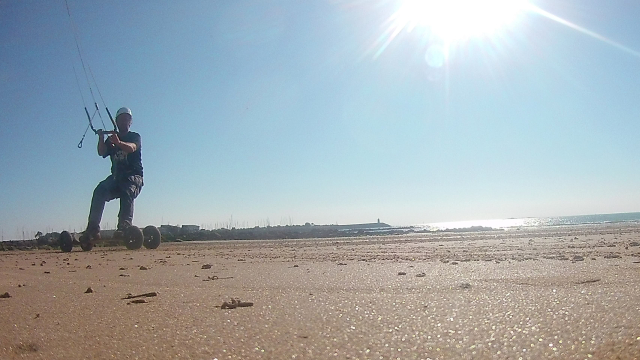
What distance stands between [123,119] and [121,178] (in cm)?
89

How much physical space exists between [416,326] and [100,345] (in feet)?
2.97

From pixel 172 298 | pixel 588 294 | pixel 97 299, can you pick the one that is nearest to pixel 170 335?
pixel 172 298

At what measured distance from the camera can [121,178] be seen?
659 centimetres

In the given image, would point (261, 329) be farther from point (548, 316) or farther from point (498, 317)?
point (548, 316)

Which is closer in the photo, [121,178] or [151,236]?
[121,178]

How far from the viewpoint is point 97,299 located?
205 cm

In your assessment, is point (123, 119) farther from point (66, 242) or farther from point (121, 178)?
point (66, 242)

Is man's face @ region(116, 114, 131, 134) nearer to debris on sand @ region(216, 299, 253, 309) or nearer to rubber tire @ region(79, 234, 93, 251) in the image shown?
rubber tire @ region(79, 234, 93, 251)

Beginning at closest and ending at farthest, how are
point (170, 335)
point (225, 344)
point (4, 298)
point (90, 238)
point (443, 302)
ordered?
point (225, 344)
point (170, 335)
point (443, 302)
point (4, 298)
point (90, 238)

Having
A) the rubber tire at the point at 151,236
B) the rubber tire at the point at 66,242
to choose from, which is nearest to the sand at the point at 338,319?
the rubber tire at the point at 151,236

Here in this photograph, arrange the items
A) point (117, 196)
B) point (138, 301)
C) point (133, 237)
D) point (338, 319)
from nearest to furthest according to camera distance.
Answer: point (338, 319), point (138, 301), point (133, 237), point (117, 196)

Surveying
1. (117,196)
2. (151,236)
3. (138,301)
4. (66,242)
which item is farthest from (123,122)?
(138,301)

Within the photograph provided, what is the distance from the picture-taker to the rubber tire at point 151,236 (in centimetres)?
733

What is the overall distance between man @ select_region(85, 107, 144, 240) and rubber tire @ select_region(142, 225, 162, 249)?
72 cm
